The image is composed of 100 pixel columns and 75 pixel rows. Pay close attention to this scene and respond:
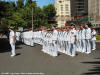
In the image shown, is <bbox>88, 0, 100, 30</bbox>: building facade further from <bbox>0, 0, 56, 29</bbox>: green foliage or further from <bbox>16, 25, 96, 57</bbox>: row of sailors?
<bbox>16, 25, 96, 57</bbox>: row of sailors

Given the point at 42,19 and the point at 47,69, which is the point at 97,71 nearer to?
the point at 47,69

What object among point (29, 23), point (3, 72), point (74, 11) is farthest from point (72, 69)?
point (74, 11)

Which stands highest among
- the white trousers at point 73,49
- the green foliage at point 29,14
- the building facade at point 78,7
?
the building facade at point 78,7

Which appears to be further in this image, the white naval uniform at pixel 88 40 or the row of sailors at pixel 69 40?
the white naval uniform at pixel 88 40

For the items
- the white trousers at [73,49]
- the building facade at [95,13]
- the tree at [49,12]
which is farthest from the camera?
the building facade at [95,13]

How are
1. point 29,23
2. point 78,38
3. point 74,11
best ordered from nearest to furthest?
point 78,38
point 29,23
point 74,11

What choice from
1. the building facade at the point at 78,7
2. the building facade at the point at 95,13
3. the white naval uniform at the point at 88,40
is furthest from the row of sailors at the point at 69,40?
the building facade at the point at 78,7

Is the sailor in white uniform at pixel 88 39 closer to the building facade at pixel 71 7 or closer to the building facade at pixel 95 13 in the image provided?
the building facade at pixel 95 13

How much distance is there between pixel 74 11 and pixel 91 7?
21.5 metres

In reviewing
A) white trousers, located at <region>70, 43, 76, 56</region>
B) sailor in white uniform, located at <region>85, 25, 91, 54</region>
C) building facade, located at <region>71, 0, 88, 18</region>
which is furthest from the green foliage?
building facade, located at <region>71, 0, 88, 18</region>

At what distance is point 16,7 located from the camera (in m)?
57.3

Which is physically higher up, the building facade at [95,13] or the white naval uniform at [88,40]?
the building facade at [95,13]

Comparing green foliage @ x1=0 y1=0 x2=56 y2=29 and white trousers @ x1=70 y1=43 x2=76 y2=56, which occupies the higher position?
green foliage @ x1=0 y1=0 x2=56 y2=29

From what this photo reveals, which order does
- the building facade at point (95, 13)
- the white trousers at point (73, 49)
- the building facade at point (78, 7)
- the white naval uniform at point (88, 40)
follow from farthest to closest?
the building facade at point (78, 7)
the building facade at point (95, 13)
the white naval uniform at point (88, 40)
the white trousers at point (73, 49)
